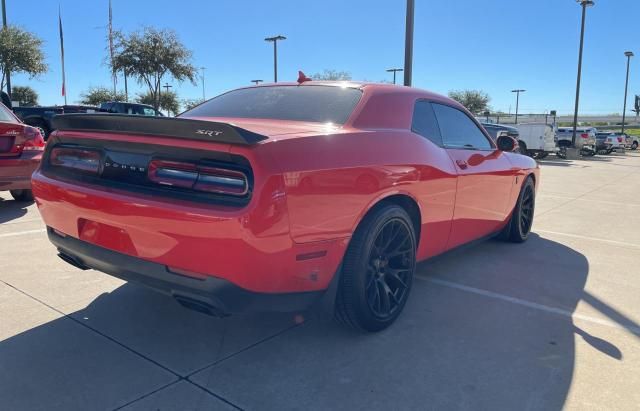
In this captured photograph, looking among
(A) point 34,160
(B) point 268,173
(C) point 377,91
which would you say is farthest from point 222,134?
(A) point 34,160

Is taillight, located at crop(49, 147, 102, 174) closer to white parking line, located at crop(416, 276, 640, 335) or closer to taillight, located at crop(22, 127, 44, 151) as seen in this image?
white parking line, located at crop(416, 276, 640, 335)

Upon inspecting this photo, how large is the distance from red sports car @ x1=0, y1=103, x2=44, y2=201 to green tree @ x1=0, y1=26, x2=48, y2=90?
23.1 metres

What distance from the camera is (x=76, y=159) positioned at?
2926 mm

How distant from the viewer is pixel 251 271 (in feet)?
7.52

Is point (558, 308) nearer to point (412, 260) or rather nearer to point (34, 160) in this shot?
point (412, 260)

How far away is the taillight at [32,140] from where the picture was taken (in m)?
6.11

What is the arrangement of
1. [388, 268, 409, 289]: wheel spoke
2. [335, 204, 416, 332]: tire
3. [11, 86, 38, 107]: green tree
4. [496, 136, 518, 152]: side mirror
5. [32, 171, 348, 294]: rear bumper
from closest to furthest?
1. [32, 171, 348, 294]: rear bumper
2. [335, 204, 416, 332]: tire
3. [388, 268, 409, 289]: wheel spoke
4. [496, 136, 518, 152]: side mirror
5. [11, 86, 38, 107]: green tree

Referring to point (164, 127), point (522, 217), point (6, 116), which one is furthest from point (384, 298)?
point (6, 116)

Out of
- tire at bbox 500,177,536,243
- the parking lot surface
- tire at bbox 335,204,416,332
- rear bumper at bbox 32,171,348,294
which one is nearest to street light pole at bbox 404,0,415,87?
tire at bbox 500,177,536,243

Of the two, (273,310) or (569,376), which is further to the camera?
(569,376)

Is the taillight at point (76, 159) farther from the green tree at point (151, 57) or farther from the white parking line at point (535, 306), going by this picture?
the green tree at point (151, 57)

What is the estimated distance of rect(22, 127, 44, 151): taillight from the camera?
20.1 feet

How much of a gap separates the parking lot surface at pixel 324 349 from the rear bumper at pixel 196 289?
1.21 ft

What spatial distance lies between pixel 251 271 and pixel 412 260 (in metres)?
1.33
